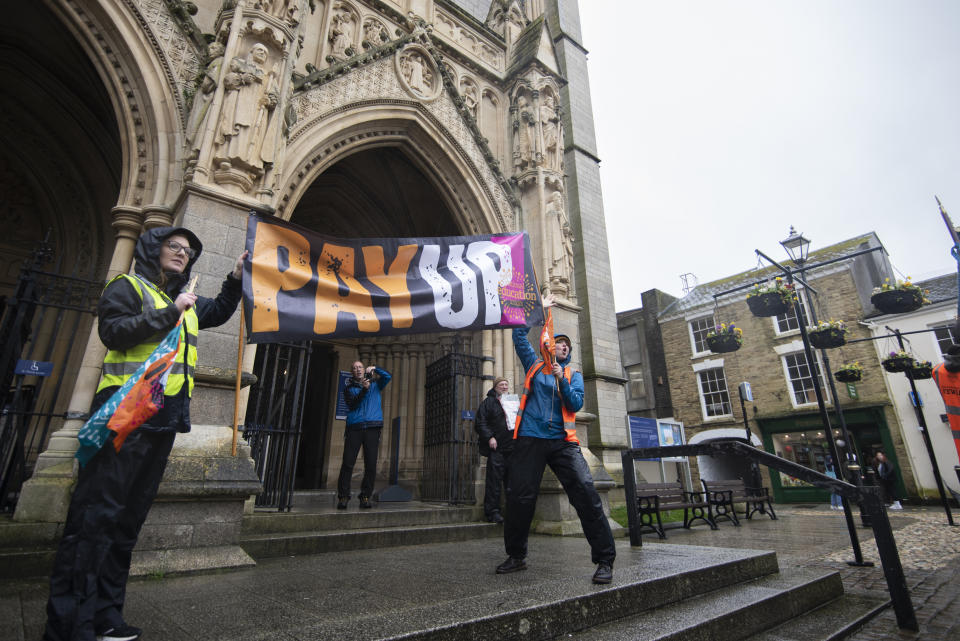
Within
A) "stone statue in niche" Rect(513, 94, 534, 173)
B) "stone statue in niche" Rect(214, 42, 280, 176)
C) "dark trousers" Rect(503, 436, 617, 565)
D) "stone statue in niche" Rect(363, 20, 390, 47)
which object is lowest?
"dark trousers" Rect(503, 436, 617, 565)

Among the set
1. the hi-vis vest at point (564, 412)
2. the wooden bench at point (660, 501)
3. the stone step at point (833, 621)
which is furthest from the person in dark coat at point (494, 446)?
the stone step at point (833, 621)

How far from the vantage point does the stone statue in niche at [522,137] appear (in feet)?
30.5

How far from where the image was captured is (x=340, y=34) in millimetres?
8328

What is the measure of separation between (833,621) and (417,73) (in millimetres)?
9108

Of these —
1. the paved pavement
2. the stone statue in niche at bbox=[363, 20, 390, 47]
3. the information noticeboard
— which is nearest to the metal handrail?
the paved pavement

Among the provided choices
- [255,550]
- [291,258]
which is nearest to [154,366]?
[291,258]

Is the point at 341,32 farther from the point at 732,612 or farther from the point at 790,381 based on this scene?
the point at 790,381

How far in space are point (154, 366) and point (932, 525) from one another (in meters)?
12.1

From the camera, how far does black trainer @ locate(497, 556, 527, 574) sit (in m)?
3.18

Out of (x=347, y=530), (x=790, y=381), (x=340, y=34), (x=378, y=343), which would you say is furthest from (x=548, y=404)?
(x=790, y=381)

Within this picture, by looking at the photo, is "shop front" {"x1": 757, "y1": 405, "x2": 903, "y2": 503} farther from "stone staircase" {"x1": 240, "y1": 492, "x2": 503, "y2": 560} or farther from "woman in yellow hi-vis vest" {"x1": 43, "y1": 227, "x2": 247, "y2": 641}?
"woman in yellow hi-vis vest" {"x1": 43, "y1": 227, "x2": 247, "y2": 641}

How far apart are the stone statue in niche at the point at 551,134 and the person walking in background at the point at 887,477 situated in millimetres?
13632

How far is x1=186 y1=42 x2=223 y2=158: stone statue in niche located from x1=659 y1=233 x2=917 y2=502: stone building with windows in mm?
15725

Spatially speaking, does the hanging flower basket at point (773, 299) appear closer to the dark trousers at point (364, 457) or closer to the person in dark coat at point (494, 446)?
the person in dark coat at point (494, 446)
